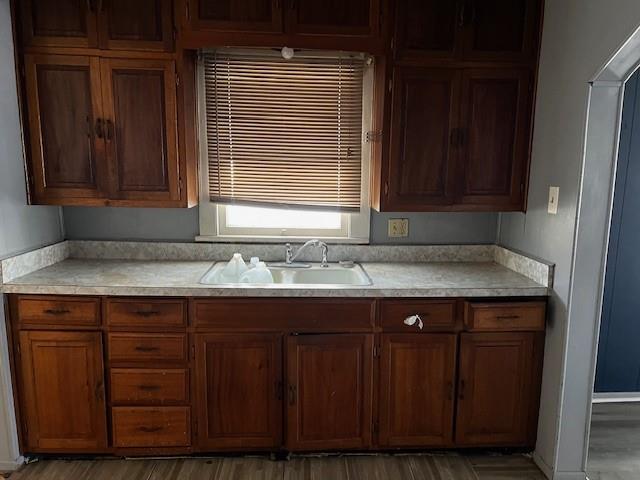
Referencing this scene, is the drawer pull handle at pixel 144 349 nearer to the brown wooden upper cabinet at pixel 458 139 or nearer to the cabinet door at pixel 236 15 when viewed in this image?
the brown wooden upper cabinet at pixel 458 139

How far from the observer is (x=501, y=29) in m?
2.23

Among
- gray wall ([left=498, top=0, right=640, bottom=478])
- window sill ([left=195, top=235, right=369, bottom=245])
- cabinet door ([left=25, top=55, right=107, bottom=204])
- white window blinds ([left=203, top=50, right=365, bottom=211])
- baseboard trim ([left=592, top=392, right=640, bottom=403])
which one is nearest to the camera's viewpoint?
gray wall ([left=498, top=0, right=640, bottom=478])

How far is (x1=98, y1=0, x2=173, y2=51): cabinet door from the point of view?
212 centimetres

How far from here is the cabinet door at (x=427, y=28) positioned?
218 centimetres

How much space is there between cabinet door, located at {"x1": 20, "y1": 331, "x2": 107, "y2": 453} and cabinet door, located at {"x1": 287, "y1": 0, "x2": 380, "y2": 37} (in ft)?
5.75

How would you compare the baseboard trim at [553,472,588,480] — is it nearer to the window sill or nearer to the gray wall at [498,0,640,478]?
the gray wall at [498,0,640,478]

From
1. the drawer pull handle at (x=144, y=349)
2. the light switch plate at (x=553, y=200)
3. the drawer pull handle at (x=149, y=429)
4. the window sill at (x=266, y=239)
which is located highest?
the light switch plate at (x=553, y=200)

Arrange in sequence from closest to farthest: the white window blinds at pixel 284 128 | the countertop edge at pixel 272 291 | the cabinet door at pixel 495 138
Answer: the countertop edge at pixel 272 291
the cabinet door at pixel 495 138
the white window blinds at pixel 284 128

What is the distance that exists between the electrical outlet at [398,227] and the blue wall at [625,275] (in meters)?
1.21

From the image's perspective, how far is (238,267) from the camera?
2.46 metres

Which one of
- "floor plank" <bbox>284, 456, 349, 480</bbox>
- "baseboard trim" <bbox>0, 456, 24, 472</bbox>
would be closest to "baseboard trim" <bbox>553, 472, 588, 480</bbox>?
"floor plank" <bbox>284, 456, 349, 480</bbox>

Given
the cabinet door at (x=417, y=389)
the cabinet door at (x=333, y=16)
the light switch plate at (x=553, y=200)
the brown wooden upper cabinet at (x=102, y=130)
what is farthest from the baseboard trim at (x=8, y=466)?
the light switch plate at (x=553, y=200)

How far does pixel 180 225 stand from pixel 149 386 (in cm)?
92

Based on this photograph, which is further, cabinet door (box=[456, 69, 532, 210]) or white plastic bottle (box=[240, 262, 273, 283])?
white plastic bottle (box=[240, 262, 273, 283])
